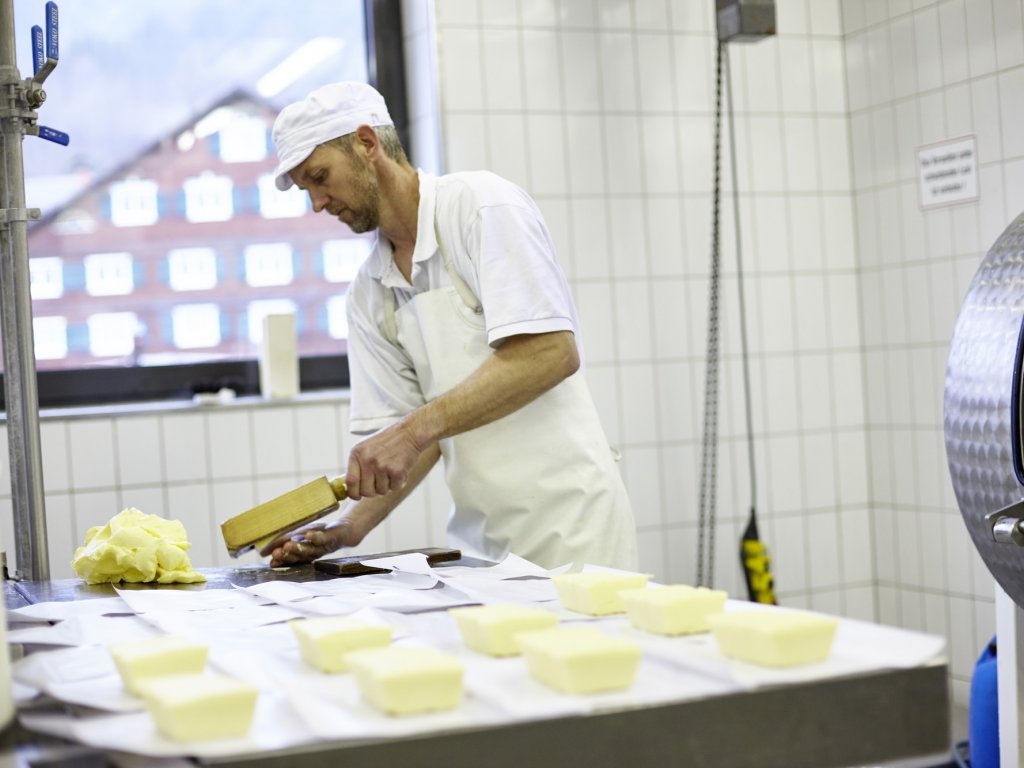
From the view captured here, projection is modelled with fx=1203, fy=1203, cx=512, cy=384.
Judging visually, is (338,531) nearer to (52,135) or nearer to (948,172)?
(52,135)

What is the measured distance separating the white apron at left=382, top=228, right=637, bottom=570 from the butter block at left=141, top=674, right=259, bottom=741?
3.95 feet

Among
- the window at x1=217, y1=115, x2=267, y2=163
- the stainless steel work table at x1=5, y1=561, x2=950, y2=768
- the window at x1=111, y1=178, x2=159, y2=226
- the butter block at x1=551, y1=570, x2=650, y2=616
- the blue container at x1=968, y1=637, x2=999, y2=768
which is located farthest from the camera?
the window at x1=217, y1=115, x2=267, y2=163

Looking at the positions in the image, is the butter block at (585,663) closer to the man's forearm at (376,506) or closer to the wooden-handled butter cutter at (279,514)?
the wooden-handled butter cutter at (279,514)

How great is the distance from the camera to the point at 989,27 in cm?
305

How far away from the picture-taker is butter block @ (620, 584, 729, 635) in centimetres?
98

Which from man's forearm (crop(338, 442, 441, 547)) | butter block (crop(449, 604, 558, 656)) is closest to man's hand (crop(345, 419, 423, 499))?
man's forearm (crop(338, 442, 441, 547))

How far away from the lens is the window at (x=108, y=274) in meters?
3.07

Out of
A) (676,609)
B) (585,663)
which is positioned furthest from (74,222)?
(585,663)

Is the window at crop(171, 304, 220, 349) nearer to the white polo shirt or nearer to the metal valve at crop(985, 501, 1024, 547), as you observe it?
the white polo shirt

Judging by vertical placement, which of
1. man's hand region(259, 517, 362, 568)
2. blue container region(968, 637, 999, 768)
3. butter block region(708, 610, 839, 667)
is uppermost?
butter block region(708, 610, 839, 667)

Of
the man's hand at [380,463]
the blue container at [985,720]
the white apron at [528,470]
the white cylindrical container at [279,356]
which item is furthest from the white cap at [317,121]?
the blue container at [985,720]

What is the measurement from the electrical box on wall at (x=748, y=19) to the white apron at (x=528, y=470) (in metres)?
1.37

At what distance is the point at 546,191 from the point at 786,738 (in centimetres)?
256

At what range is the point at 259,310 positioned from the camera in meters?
3.21
